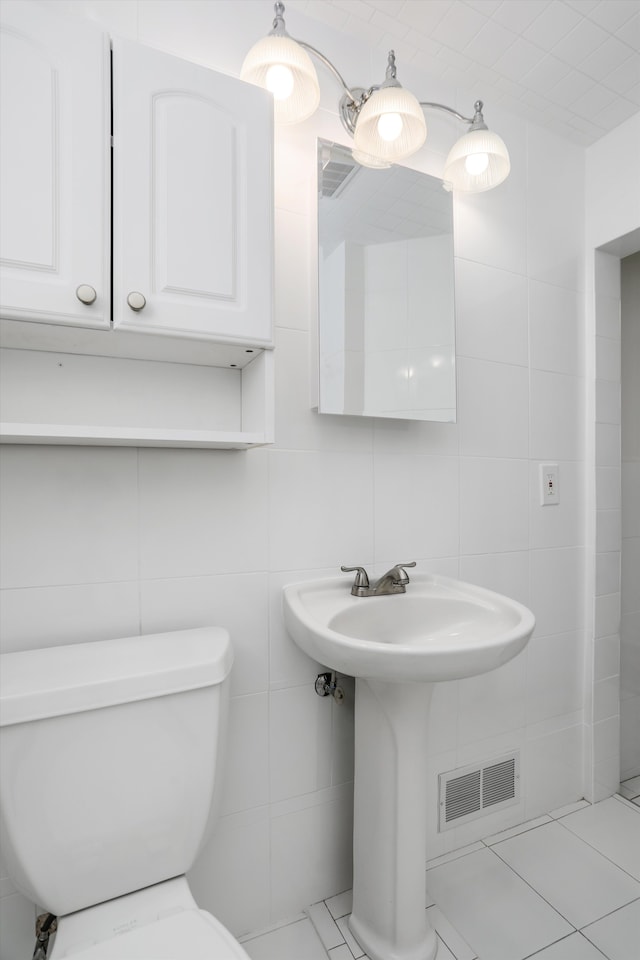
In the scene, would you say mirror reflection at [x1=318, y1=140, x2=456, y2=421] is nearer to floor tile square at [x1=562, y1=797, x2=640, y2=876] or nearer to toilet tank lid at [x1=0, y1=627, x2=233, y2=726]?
toilet tank lid at [x1=0, y1=627, x2=233, y2=726]

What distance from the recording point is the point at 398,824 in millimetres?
1143

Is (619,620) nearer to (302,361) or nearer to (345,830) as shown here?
(345,830)

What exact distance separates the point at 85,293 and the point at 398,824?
4.18 feet

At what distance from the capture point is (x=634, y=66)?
1452 mm

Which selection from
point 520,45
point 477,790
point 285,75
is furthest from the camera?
point 477,790

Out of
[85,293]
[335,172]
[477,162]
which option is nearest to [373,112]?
[335,172]

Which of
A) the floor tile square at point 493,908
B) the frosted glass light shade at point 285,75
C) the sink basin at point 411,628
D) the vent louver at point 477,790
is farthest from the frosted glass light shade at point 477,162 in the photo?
the floor tile square at point 493,908

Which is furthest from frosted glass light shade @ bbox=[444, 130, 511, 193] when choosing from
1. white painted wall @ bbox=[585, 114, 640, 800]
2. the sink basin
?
the sink basin

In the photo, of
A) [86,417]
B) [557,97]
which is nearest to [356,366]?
[86,417]

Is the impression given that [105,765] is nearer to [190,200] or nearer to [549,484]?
[190,200]

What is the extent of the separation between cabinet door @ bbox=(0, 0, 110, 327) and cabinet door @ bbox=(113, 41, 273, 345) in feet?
0.11

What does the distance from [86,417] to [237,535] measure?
16.9 inches

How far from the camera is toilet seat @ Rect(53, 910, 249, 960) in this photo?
751mm

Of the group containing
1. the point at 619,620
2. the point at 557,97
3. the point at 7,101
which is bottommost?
the point at 619,620
